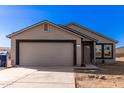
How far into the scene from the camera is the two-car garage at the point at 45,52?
81.7 ft

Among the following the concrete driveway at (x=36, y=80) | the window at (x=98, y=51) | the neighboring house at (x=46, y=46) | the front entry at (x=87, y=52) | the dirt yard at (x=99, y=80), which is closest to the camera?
the concrete driveway at (x=36, y=80)

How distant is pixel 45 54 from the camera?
82.2 feet

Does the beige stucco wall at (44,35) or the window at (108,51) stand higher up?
the beige stucco wall at (44,35)

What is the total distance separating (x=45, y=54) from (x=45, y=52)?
0.60 ft

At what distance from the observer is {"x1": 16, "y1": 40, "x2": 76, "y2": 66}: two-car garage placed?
Answer: 24.9 meters

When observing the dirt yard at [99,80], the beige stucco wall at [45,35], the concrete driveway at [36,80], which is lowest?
the dirt yard at [99,80]

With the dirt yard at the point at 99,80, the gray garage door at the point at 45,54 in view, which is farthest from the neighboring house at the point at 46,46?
the dirt yard at the point at 99,80

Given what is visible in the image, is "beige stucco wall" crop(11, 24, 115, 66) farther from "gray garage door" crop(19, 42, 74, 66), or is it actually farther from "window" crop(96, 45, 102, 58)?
"window" crop(96, 45, 102, 58)

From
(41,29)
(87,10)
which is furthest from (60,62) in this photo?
(87,10)

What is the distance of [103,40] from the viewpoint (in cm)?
Result: 3288

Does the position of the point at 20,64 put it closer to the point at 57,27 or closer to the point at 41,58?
the point at 41,58

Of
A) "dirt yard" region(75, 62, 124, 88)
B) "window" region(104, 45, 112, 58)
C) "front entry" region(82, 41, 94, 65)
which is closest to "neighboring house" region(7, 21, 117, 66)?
"front entry" region(82, 41, 94, 65)

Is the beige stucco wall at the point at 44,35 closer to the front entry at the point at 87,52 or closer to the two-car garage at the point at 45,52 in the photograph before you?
the two-car garage at the point at 45,52
